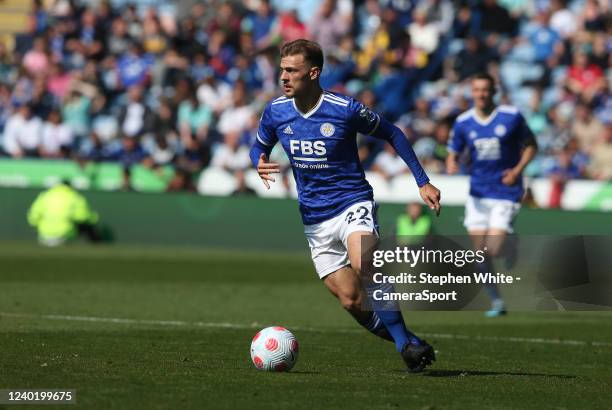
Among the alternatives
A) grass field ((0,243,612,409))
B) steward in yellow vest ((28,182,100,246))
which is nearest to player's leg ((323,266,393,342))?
grass field ((0,243,612,409))

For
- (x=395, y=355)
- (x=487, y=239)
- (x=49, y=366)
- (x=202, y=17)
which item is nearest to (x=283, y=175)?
(x=202, y=17)

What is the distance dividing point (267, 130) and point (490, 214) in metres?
5.85

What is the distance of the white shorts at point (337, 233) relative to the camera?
9.03 metres

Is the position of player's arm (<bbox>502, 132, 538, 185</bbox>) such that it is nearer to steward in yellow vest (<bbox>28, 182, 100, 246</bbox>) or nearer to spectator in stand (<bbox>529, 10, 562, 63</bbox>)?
spectator in stand (<bbox>529, 10, 562, 63</bbox>)

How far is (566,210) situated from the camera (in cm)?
2167

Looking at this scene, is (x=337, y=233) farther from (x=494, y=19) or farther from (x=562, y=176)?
(x=494, y=19)

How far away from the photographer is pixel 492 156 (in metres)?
14.6

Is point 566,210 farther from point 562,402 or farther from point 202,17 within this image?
point 562,402

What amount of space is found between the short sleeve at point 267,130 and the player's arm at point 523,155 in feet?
17.2

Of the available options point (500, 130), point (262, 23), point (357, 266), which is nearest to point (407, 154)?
point (357, 266)

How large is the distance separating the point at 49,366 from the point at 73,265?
11.5 metres

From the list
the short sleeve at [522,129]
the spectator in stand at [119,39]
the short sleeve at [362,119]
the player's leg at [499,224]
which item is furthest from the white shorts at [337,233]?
the spectator in stand at [119,39]

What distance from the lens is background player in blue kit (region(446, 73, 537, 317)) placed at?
47.5 ft

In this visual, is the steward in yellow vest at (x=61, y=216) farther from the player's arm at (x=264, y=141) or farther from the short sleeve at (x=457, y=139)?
the player's arm at (x=264, y=141)
